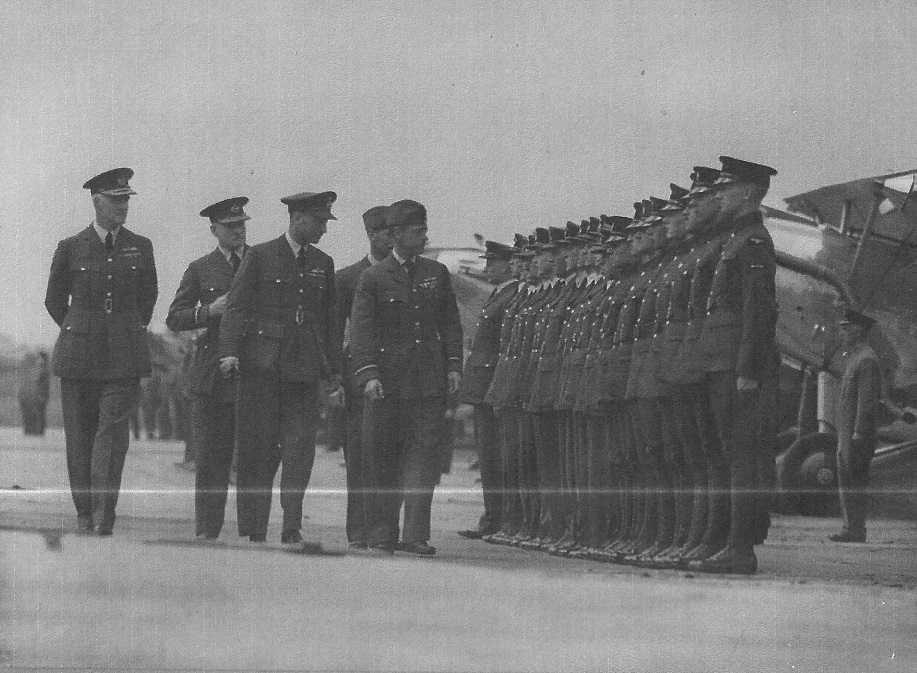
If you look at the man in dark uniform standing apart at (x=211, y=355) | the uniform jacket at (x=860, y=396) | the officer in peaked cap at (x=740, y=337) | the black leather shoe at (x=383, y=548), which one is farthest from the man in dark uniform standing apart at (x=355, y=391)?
the uniform jacket at (x=860, y=396)

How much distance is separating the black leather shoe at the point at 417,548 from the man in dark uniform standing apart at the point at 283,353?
0.68 m

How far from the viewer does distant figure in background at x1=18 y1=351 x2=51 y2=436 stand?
1542 cm

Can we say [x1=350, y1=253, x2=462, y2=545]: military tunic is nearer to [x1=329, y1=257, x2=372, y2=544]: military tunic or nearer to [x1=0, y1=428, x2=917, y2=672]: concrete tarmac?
[x1=329, y1=257, x2=372, y2=544]: military tunic

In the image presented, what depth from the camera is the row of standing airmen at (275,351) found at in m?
13.7

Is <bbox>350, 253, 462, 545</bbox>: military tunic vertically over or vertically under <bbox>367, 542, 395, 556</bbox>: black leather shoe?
over

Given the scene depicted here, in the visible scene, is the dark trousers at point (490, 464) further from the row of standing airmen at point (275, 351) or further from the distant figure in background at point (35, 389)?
the distant figure in background at point (35, 389)

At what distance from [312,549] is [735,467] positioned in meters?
2.53

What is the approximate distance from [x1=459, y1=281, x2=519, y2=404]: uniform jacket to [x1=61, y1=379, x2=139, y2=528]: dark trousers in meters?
2.69

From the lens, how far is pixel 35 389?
1099 inches

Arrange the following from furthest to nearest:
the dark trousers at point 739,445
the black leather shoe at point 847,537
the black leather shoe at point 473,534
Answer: the black leather shoe at point 847,537 → the black leather shoe at point 473,534 → the dark trousers at point 739,445

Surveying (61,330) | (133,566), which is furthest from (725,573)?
(61,330)

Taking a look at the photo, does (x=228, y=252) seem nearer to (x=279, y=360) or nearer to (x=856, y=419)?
(x=279, y=360)

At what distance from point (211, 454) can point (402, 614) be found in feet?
11.7

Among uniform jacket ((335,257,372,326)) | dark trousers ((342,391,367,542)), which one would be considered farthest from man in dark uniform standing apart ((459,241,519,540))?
uniform jacket ((335,257,372,326))
